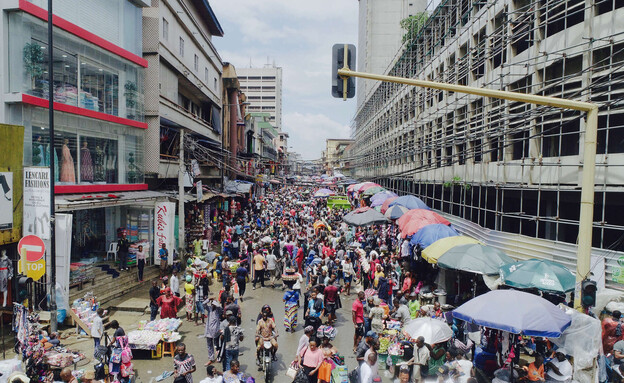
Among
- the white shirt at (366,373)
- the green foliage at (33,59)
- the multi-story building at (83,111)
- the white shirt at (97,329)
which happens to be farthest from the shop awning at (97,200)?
the white shirt at (366,373)

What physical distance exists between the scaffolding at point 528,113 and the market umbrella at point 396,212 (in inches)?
102

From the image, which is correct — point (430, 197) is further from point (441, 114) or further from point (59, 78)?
point (59, 78)

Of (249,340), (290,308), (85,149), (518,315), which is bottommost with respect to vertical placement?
(249,340)

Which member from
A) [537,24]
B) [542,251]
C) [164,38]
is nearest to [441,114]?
[537,24]

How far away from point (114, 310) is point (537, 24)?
671 inches

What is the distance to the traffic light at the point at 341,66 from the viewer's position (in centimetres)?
785

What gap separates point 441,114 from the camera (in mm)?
25750

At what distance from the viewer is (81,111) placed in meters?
15.4

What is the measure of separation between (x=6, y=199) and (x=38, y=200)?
2.94ft

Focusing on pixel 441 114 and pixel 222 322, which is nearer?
pixel 222 322

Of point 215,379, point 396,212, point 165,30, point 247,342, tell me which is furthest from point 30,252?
point 165,30

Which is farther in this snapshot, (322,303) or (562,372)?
(322,303)

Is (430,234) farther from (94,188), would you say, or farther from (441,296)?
(94,188)

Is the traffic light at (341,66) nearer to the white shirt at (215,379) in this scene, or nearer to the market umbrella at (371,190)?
the white shirt at (215,379)
